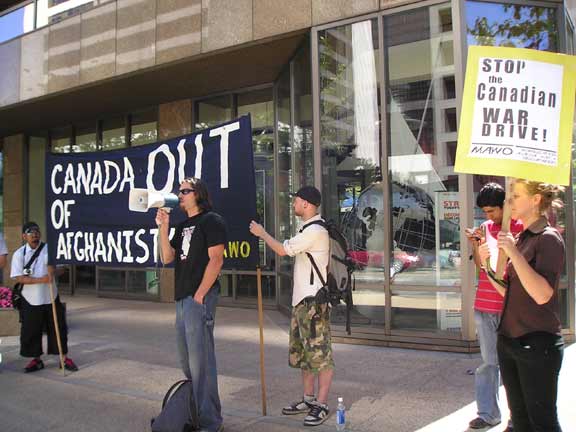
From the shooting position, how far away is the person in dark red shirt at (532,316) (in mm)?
2727

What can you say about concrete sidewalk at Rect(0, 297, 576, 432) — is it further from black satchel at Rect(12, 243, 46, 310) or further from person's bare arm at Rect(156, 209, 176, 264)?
person's bare arm at Rect(156, 209, 176, 264)

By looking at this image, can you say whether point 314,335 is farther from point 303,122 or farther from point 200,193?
point 303,122

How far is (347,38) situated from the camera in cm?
760

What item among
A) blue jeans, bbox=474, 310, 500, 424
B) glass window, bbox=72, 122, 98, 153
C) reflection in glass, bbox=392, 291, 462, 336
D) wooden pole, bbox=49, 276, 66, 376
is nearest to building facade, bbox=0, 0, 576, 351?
reflection in glass, bbox=392, 291, 462, 336

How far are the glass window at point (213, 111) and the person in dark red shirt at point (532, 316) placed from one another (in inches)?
358

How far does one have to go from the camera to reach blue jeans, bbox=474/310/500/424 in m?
4.05

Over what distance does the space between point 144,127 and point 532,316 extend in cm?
1136

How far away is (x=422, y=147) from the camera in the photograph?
7117 millimetres

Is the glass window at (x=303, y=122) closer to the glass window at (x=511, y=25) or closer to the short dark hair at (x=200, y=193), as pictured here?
the glass window at (x=511, y=25)

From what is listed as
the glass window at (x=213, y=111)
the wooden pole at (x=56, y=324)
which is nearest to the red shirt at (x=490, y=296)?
the wooden pole at (x=56, y=324)

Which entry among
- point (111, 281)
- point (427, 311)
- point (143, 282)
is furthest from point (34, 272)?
point (111, 281)

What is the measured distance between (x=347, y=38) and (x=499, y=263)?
17.3ft

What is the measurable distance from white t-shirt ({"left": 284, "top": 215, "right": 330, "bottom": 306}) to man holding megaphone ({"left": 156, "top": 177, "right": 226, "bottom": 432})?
595mm

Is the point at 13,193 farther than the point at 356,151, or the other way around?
the point at 13,193
